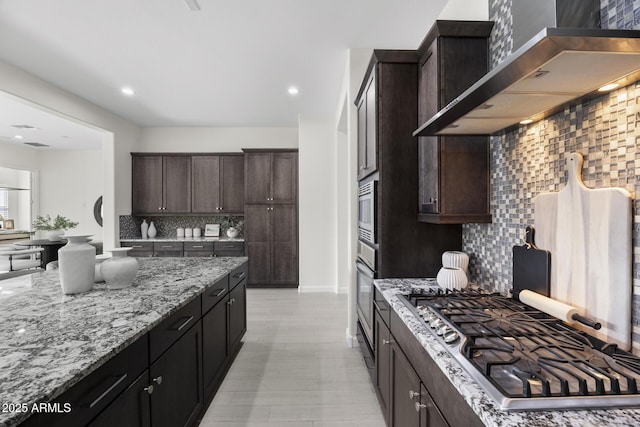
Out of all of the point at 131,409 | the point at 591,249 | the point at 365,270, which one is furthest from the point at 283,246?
the point at 591,249

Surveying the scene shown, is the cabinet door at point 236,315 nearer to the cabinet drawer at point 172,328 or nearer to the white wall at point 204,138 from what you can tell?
the cabinet drawer at point 172,328

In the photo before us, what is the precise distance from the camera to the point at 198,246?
5.35 meters

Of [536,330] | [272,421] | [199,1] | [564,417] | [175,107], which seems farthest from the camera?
[175,107]

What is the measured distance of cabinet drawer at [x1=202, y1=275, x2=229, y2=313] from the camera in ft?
6.77

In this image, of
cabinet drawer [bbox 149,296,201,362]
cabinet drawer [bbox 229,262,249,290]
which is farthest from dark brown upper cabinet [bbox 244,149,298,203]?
cabinet drawer [bbox 149,296,201,362]

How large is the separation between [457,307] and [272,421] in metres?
1.46

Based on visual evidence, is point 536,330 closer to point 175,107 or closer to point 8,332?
point 8,332

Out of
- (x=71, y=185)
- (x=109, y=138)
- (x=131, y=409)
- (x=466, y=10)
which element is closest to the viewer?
(x=131, y=409)

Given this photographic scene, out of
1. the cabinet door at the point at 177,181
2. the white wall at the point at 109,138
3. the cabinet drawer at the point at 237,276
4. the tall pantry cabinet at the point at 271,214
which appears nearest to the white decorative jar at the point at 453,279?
the cabinet drawer at the point at 237,276

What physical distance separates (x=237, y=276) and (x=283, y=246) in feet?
8.32

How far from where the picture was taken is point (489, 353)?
1.01m

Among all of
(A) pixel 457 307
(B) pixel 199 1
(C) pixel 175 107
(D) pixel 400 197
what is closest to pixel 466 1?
(D) pixel 400 197

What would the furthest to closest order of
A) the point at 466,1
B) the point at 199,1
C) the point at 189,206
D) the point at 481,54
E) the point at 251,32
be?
1. the point at 189,206
2. the point at 251,32
3. the point at 199,1
4. the point at 466,1
5. the point at 481,54

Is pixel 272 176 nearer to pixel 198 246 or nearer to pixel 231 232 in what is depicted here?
pixel 231 232
